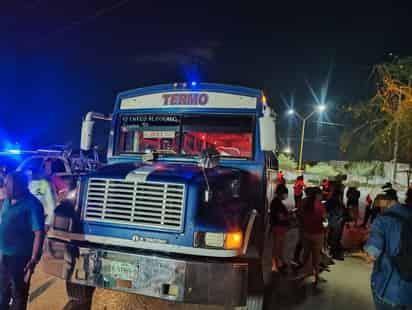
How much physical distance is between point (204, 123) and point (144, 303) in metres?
2.62

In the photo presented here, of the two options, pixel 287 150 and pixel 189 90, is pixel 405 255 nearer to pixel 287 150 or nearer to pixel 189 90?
pixel 189 90

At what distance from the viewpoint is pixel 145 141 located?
5.54 metres

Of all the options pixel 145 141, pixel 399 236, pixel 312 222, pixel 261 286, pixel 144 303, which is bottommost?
pixel 144 303

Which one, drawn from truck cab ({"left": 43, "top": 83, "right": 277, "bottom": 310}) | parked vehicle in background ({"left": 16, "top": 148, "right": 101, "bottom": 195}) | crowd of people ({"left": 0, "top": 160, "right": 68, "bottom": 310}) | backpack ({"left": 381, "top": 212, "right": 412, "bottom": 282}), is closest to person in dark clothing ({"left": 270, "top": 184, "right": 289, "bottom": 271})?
truck cab ({"left": 43, "top": 83, "right": 277, "bottom": 310})

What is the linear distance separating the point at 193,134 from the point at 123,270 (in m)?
2.14

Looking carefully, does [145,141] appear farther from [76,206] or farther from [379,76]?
[379,76]

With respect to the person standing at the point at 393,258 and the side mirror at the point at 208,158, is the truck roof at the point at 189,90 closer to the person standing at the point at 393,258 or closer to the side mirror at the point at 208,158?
the side mirror at the point at 208,158

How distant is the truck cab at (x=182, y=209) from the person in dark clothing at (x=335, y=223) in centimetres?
412

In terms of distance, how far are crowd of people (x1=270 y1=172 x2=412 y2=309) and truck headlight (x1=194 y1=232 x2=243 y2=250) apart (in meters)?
1.25

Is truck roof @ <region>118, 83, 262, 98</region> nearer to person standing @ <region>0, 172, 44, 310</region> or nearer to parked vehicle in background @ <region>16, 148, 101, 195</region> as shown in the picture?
person standing @ <region>0, 172, 44, 310</region>

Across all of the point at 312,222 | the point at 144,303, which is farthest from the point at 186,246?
the point at 312,222

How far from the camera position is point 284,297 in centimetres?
567

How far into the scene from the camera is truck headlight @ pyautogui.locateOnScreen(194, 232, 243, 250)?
382 cm

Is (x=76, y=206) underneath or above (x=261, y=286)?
above
